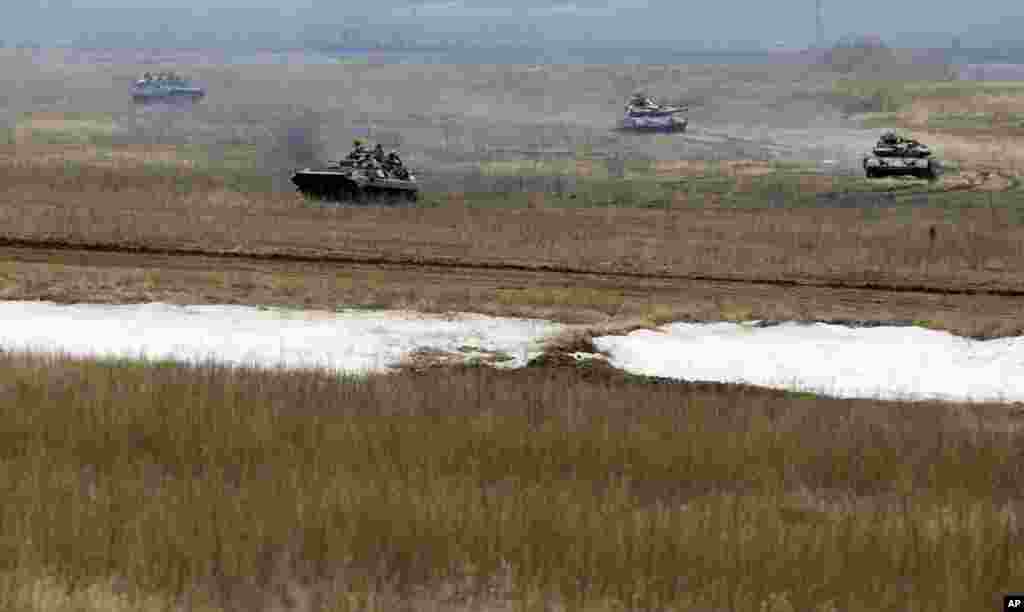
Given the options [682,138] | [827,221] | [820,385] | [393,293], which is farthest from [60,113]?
[820,385]

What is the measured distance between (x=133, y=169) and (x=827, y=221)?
86.6 ft

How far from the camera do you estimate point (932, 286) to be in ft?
101

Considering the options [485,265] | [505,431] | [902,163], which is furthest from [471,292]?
[902,163]

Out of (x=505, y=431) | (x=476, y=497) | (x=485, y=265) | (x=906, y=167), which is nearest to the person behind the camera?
(x=476, y=497)

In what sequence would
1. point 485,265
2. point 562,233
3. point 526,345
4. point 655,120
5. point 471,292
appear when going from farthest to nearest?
point 655,120
point 562,233
point 485,265
point 471,292
point 526,345

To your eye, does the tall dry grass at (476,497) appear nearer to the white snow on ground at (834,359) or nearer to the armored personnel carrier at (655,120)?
the white snow on ground at (834,359)

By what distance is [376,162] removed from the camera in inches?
1839

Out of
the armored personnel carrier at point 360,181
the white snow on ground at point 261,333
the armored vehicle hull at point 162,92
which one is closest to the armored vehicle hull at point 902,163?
the armored personnel carrier at point 360,181

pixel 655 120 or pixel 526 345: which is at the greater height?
pixel 655 120

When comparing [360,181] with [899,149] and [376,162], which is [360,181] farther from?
[899,149]

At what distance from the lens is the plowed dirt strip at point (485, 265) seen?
30562mm

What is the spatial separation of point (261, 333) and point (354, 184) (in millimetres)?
21802

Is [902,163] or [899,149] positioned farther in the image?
[899,149]

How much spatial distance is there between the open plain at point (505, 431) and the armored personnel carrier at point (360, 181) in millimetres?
→ 871
